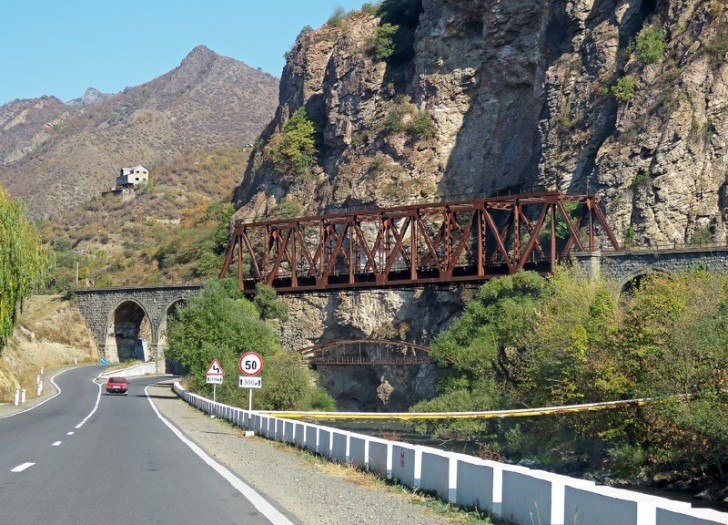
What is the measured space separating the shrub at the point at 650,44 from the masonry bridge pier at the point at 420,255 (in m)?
11.9

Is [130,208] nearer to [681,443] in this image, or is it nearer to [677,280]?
[677,280]

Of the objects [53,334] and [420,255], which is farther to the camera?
[53,334]

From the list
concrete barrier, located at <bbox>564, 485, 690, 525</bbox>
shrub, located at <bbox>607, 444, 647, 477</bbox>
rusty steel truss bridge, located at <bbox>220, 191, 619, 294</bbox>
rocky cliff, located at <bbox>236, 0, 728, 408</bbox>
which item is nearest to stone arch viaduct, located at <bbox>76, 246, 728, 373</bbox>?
rusty steel truss bridge, located at <bbox>220, 191, 619, 294</bbox>

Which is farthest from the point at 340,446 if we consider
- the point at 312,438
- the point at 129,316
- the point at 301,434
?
the point at 129,316

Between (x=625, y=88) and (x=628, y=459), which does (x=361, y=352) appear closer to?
(x=625, y=88)

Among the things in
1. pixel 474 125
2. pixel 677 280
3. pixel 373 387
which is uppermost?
pixel 474 125

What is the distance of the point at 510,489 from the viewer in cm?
1296

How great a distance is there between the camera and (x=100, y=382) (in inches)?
3290

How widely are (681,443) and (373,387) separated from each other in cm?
6407

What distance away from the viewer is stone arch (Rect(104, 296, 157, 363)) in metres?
111

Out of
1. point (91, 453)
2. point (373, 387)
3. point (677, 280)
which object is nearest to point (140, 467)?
point (91, 453)

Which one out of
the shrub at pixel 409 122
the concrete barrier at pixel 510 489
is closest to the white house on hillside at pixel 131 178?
the shrub at pixel 409 122

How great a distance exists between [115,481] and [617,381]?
942 inches

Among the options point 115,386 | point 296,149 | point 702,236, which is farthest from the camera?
point 296,149
